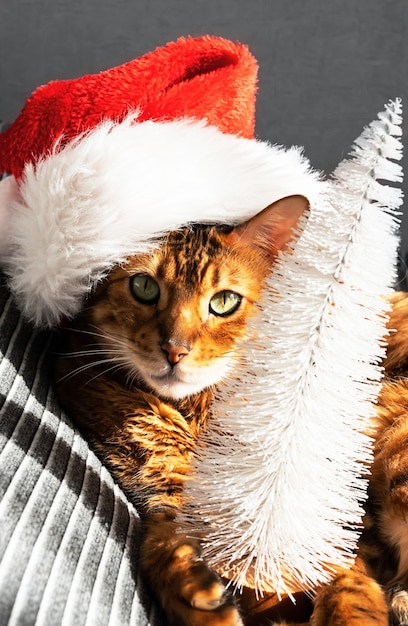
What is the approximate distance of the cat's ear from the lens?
2.64 feet

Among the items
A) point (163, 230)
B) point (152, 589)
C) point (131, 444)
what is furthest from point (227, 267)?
point (152, 589)

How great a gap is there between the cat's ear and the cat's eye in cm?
13

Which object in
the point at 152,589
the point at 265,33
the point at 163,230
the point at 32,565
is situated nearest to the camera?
the point at 32,565

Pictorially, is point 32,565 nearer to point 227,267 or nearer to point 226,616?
point 226,616

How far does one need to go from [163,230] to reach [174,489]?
0.33 metres

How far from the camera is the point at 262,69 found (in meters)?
1.74

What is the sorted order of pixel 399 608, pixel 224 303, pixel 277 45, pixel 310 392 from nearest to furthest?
pixel 310 392 < pixel 399 608 < pixel 224 303 < pixel 277 45

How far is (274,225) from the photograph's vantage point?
33.3 inches

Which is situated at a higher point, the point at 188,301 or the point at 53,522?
the point at 188,301

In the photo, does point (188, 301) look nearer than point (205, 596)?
No

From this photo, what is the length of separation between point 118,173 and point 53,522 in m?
0.41

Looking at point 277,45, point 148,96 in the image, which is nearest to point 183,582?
point 148,96

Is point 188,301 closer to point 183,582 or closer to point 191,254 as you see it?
point 191,254

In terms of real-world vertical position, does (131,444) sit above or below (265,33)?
below
